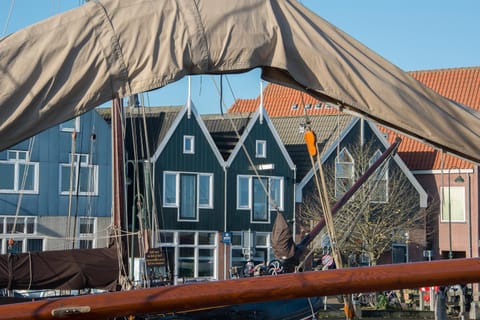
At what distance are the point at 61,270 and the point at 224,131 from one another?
3021 cm

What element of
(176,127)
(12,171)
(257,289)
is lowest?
(257,289)

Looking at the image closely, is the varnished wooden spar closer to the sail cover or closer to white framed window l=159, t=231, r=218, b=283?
the sail cover

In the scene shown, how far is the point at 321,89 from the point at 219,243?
113ft

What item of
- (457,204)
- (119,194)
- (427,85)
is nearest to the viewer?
(119,194)

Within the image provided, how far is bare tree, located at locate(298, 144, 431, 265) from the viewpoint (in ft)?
130

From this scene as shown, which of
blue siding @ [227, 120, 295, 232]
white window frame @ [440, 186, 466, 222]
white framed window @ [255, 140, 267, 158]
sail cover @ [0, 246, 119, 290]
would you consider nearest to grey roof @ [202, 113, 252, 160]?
blue siding @ [227, 120, 295, 232]

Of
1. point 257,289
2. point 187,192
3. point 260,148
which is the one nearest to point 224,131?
point 260,148

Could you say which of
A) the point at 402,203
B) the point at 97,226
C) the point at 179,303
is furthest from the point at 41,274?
the point at 402,203

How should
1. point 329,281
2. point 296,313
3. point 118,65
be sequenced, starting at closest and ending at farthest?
point 329,281 → point 118,65 → point 296,313

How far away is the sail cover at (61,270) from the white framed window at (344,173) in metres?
28.0

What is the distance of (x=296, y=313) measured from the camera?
1146 cm

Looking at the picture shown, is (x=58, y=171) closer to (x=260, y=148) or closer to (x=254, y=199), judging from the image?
(x=254, y=199)

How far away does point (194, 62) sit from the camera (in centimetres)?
577

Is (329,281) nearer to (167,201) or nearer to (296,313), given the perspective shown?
(296,313)
